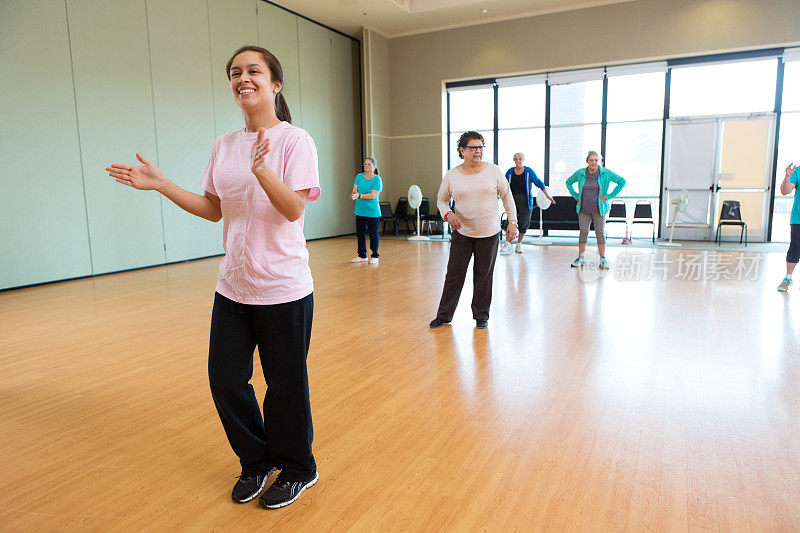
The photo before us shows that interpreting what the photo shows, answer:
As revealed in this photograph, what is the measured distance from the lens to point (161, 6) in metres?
8.41

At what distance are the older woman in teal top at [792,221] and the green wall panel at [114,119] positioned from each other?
26.7ft

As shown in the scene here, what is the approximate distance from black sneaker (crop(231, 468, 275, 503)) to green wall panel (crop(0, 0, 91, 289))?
6217mm

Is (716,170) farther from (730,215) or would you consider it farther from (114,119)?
(114,119)

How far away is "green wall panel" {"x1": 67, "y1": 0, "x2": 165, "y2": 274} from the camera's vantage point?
741 centimetres

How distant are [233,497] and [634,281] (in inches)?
230

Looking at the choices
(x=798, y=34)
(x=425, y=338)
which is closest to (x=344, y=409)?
(x=425, y=338)

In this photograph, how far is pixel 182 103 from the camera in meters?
8.88

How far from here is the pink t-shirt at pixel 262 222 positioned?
1797mm

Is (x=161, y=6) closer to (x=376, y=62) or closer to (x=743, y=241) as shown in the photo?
(x=376, y=62)

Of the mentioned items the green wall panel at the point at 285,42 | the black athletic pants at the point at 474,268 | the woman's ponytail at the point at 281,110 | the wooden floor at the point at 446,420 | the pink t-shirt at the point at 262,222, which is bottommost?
the wooden floor at the point at 446,420

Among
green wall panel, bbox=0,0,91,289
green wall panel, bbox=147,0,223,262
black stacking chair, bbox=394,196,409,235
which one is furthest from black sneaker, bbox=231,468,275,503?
black stacking chair, bbox=394,196,409,235

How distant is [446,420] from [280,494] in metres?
1.00

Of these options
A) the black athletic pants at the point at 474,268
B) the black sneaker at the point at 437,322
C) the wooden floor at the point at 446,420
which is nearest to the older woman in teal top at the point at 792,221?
the wooden floor at the point at 446,420

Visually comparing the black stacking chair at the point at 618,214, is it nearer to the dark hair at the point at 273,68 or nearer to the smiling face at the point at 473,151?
the smiling face at the point at 473,151
